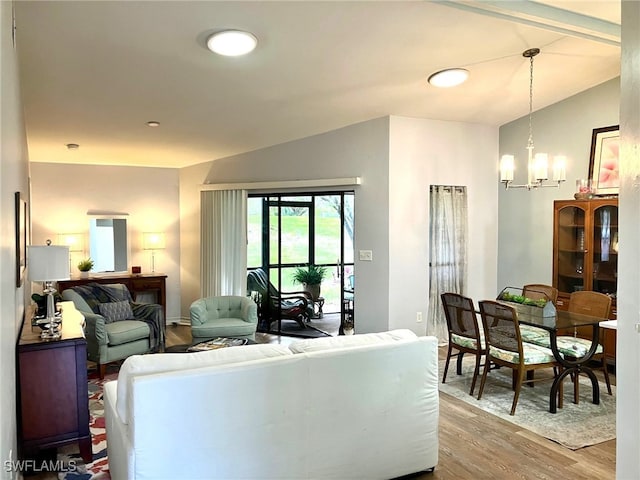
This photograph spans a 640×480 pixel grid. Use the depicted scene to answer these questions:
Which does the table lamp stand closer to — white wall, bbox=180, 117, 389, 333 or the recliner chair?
white wall, bbox=180, 117, 389, 333

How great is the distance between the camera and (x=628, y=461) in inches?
74.7

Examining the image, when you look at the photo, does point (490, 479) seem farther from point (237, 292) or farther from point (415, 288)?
point (237, 292)

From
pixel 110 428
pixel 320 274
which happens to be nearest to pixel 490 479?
pixel 110 428

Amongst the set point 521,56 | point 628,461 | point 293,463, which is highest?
point 521,56

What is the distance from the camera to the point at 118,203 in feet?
22.6

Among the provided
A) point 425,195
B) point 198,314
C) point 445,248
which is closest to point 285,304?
point 198,314

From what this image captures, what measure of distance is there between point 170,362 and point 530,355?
278 cm

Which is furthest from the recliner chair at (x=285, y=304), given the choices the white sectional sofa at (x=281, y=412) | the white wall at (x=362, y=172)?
the white sectional sofa at (x=281, y=412)

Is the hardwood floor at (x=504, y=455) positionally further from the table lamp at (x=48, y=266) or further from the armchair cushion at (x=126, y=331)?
the armchair cushion at (x=126, y=331)

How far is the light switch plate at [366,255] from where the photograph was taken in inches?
211

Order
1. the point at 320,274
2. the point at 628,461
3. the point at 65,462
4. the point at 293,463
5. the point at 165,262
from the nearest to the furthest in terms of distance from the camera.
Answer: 1. the point at 628,461
2. the point at 293,463
3. the point at 65,462
4. the point at 320,274
5. the point at 165,262

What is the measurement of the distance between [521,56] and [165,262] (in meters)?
5.50

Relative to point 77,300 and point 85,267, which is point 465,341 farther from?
point 85,267

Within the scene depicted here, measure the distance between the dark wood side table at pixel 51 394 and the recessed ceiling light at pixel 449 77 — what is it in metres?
3.44
